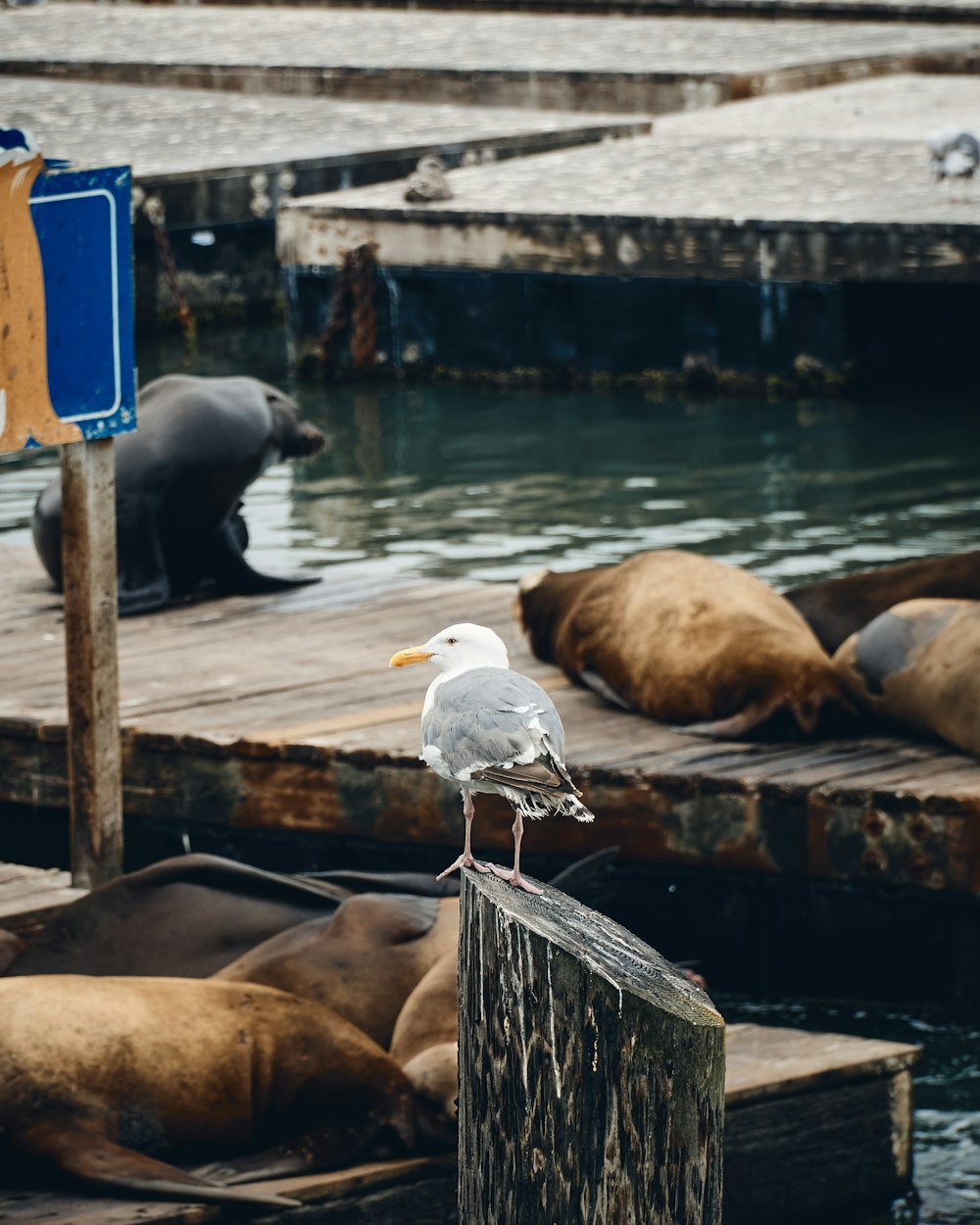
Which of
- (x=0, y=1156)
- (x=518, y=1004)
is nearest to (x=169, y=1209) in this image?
(x=0, y=1156)

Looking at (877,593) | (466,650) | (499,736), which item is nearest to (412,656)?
(466,650)

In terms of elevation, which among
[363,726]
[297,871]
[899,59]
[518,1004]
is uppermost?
[899,59]

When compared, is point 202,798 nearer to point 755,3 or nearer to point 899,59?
point 899,59

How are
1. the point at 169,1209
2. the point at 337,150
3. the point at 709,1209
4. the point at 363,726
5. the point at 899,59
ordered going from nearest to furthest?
the point at 709,1209
the point at 169,1209
the point at 363,726
the point at 337,150
the point at 899,59

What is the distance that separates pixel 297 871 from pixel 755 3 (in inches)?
818

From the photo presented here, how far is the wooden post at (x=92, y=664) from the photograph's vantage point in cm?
645

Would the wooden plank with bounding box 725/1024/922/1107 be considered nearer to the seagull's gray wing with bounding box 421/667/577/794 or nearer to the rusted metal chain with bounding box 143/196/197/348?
the seagull's gray wing with bounding box 421/667/577/794

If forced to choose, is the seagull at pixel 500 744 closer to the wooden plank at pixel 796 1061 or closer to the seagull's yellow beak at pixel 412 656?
the seagull's yellow beak at pixel 412 656

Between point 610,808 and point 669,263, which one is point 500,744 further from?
point 669,263

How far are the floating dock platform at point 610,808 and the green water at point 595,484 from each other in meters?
1.87

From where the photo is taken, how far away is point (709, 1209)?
3.04m

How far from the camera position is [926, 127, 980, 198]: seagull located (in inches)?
588

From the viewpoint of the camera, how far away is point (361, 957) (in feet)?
17.7

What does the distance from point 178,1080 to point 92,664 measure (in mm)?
2029
